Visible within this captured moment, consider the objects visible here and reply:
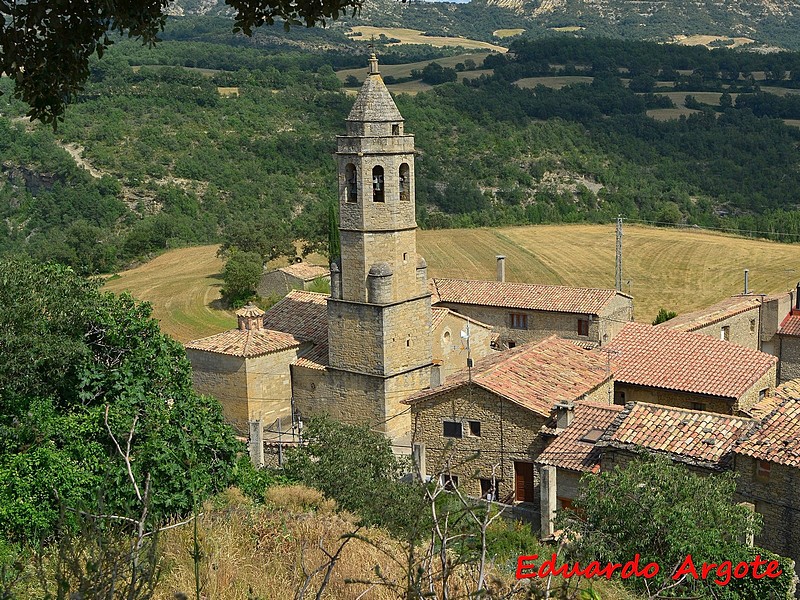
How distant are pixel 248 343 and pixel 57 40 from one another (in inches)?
778

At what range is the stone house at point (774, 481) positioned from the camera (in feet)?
51.6

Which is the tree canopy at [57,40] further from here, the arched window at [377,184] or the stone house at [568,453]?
the arched window at [377,184]

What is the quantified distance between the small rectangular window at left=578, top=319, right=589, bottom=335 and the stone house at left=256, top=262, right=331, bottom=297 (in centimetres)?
1310

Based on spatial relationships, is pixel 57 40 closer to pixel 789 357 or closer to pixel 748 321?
pixel 789 357

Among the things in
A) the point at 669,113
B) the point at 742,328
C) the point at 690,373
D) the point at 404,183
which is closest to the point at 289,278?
the point at 404,183

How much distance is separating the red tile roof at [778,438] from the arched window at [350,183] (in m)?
11.7

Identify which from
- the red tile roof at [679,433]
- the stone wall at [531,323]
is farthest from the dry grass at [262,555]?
the stone wall at [531,323]

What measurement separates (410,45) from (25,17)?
17048 cm

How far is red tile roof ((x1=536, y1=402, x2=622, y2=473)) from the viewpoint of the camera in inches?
722

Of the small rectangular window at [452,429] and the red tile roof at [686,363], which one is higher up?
the red tile roof at [686,363]

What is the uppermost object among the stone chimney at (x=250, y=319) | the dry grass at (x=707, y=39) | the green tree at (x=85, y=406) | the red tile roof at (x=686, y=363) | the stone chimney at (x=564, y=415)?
the dry grass at (x=707, y=39)

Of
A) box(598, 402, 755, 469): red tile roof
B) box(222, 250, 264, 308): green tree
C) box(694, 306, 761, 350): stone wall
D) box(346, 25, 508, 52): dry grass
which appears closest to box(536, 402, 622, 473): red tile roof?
box(598, 402, 755, 469): red tile roof

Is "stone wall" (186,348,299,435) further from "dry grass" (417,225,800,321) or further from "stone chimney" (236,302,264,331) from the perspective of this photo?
"dry grass" (417,225,800,321)

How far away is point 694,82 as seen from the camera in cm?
11131
